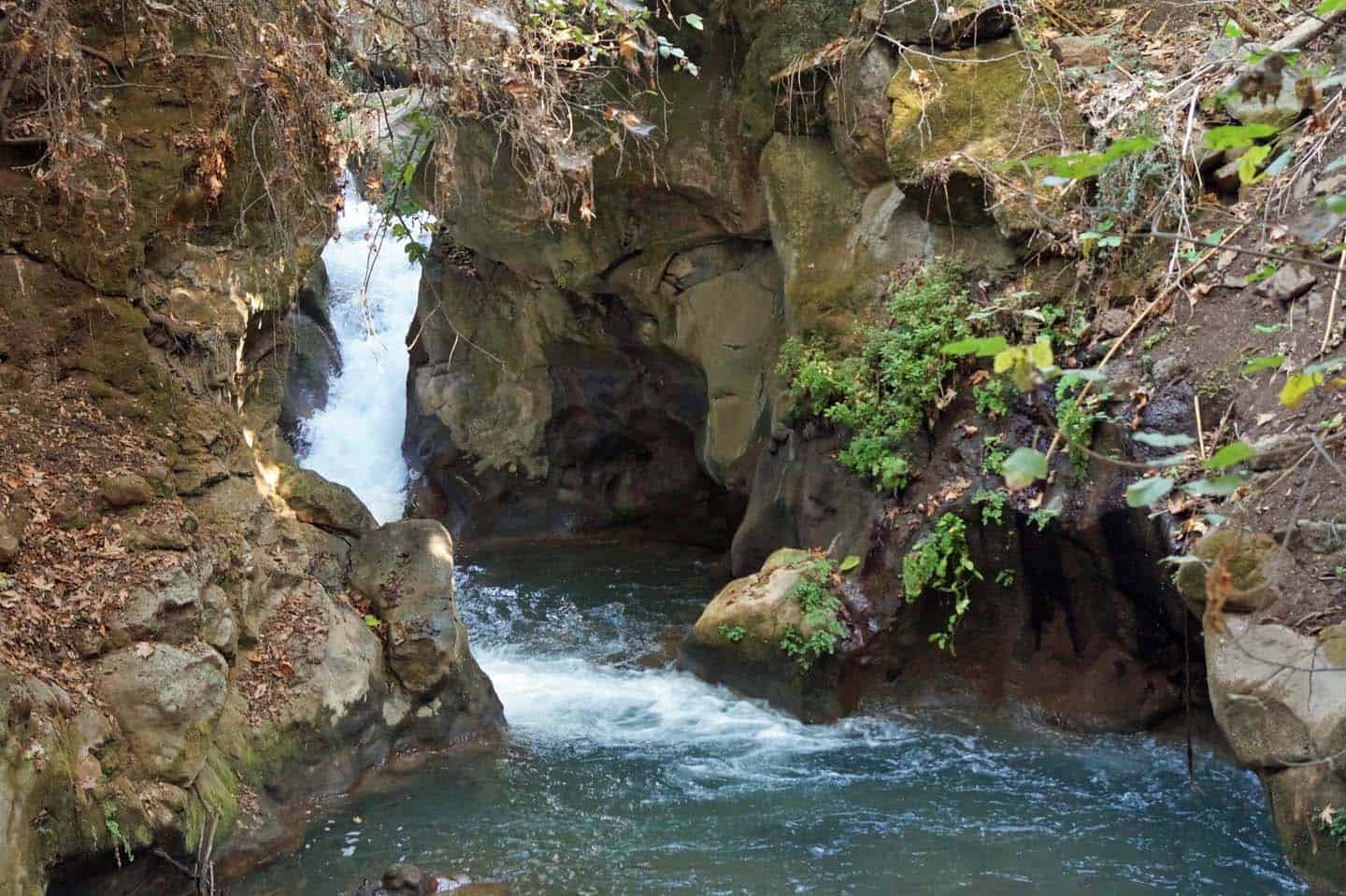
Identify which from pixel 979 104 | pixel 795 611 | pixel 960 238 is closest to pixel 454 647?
pixel 795 611

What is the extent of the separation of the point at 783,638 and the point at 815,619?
262 mm

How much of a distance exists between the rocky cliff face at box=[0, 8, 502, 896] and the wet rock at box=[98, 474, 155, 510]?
1cm

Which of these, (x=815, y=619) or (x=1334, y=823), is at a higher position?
(x=815, y=619)

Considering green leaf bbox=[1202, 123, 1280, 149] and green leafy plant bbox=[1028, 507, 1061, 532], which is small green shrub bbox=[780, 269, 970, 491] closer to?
green leafy plant bbox=[1028, 507, 1061, 532]

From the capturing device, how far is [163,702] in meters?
5.36

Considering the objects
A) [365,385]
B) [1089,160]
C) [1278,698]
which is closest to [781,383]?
[1278,698]

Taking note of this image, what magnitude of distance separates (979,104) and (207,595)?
618 cm

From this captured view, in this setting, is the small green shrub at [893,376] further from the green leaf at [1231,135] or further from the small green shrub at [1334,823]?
the green leaf at [1231,135]

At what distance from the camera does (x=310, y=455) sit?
1462 centimetres

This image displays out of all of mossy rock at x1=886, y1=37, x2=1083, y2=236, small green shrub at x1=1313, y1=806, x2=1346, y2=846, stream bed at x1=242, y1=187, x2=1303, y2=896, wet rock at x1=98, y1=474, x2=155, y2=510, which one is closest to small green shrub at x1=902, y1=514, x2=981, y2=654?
stream bed at x1=242, y1=187, x2=1303, y2=896

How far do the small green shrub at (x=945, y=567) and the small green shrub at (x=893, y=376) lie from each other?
0.56m

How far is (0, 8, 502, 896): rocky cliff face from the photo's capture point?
5059 millimetres

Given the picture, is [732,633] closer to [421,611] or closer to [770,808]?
[770,808]

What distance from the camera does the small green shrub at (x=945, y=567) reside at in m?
7.56
